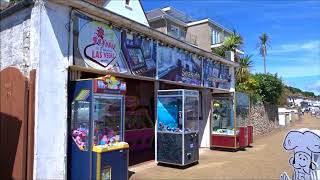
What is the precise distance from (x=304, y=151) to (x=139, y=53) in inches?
215

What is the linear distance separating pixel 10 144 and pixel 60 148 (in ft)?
3.45

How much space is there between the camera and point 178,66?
12.8 m

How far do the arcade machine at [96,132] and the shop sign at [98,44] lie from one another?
2.60 feet

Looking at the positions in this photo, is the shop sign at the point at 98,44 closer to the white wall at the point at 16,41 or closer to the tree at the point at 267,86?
the white wall at the point at 16,41

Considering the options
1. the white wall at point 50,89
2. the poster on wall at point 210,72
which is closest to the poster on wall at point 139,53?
the white wall at point 50,89

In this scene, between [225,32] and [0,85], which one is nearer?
[0,85]

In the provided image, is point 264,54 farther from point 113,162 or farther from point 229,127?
point 113,162

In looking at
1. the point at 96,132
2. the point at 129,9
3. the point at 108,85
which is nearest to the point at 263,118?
the point at 129,9

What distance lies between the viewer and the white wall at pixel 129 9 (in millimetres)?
25688

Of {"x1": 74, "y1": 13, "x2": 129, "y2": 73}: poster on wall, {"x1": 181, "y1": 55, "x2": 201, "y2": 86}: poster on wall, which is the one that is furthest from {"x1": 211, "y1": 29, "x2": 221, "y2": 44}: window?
{"x1": 74, "y1": 13, "x2": 129, "y2": 73}: poster on wall

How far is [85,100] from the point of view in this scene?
7930 millimetres

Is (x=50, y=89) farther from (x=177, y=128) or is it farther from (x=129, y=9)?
(x=129, y=9)

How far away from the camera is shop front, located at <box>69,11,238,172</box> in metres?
8.53

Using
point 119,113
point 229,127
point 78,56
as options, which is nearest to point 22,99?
point 78,56
